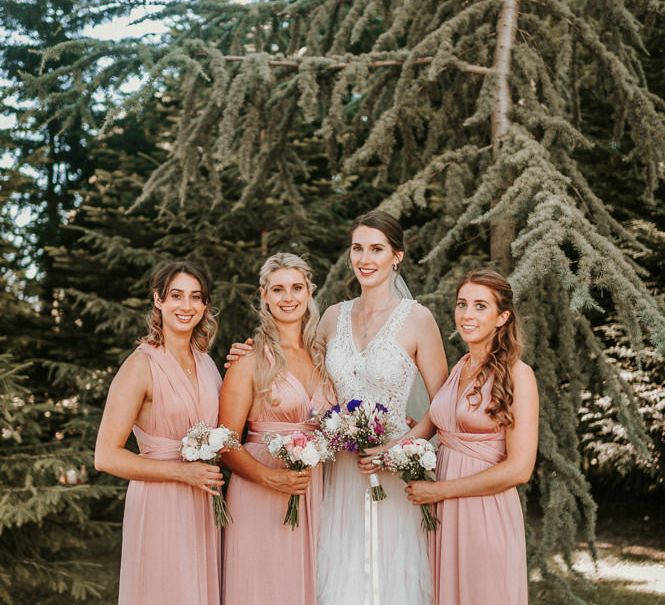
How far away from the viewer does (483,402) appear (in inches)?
135

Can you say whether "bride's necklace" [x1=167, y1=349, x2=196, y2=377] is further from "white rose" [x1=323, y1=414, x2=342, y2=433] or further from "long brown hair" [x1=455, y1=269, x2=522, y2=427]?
Result: "long brown hair" [x1=455, y1=269, x2=522, y2=427]

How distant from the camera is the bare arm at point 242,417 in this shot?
3.53 meters

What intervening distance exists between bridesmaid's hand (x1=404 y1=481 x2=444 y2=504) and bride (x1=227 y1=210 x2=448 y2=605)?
39 cm

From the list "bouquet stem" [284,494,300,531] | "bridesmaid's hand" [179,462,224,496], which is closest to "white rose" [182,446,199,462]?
"bridesmaid's hand" [179,462,224,496]

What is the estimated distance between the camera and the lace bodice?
391 centimetres

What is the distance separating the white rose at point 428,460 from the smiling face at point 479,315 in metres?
0.58

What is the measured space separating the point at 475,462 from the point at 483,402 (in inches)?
10.9

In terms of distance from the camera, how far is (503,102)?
5297 millimetres

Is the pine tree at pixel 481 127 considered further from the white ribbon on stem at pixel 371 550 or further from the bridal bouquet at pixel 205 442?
the bridal bouquet at pixel 205 442

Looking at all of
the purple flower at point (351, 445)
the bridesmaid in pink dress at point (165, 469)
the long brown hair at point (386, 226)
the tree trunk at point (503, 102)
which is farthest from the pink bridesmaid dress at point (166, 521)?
the tree trunk at point (503, 102)

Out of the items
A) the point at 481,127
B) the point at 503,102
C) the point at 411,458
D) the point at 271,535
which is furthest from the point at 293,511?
the point at 481,127

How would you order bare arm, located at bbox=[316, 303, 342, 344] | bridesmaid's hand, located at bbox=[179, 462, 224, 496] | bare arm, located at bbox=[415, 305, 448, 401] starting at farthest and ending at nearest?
bare arm, located at bbox=[316, 303, 342, 344] < bare arm, located at bbox=[415, 305, 448, 401] < bridesmaid's hand, located at bbox=[179, 462, 224, 496]

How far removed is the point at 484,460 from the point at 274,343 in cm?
116

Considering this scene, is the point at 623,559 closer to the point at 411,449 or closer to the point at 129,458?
the point at 411,449
